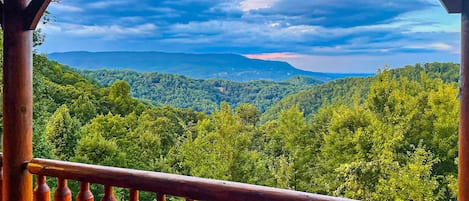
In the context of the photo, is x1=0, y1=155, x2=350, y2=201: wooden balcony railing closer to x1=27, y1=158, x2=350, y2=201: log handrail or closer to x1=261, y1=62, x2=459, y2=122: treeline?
x1=27, y1=158, x2=350, y2=201: log handrail

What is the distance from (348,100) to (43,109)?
1003cm

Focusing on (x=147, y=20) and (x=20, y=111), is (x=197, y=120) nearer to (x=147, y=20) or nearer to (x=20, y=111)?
(x=147, y=20)

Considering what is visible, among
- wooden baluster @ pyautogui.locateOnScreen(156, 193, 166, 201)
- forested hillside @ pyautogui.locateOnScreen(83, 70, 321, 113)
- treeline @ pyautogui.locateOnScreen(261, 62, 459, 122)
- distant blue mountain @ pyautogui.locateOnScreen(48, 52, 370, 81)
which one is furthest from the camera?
treeline @ pyautogui.locateOnScreen(261, 62, 459, 122)

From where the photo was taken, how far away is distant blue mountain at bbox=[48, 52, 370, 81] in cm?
1291

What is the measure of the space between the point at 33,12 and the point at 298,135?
45.0ft

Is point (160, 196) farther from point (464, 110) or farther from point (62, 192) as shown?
point (464, 110)

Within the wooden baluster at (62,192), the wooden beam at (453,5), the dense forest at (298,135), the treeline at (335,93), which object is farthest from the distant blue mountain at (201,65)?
the wooden beam at (453,5)

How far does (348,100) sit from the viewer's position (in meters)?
14.9

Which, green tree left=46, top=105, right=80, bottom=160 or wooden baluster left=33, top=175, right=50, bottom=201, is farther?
green tree left=46, top=105, right=80, bottom=160

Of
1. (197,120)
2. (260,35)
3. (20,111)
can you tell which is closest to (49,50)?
(197,120)

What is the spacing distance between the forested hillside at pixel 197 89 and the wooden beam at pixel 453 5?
38.9 feet

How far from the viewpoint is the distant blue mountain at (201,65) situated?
12.9m

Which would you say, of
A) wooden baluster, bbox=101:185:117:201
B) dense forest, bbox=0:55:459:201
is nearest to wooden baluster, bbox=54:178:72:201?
wooden baluster, bbox=101:185:117:201

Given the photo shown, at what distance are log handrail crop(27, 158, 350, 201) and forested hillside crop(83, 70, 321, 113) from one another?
37.1ft
